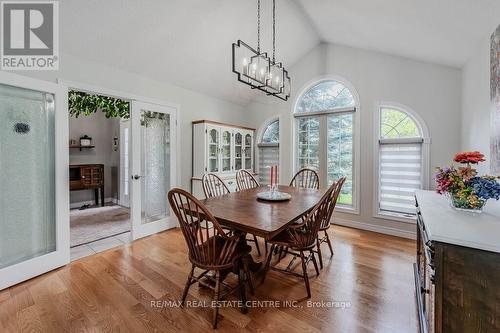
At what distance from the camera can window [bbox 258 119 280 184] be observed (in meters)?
4.88

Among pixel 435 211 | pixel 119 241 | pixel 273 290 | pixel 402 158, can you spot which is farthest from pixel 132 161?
pixel 402 158

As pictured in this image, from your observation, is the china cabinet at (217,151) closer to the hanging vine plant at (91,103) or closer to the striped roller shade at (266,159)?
the striped roller shade at (266,159)

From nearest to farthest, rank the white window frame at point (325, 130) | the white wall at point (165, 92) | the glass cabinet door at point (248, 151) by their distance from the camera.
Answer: the white wall at point (165, 92) < the white window frame at point (325, 130) < the glass cabinet door at point (248, 151)

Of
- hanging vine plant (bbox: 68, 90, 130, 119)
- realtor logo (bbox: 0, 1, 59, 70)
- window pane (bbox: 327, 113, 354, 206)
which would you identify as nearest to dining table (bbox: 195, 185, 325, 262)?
window pane (bbox: 327, 113, 354, 206)

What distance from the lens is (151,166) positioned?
3.63m

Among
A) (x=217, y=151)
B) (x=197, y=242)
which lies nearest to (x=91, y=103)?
(x=217, y=151)

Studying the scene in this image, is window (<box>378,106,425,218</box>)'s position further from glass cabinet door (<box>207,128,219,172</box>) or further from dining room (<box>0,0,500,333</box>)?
glass cabinet door (<box>207,128,219,172</box>)

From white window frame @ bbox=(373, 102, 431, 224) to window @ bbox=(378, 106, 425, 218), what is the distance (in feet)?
0.07

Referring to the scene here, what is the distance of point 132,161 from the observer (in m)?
3.31

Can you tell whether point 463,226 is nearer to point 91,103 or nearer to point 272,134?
point 272,134

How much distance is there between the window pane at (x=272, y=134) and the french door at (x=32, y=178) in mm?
3448

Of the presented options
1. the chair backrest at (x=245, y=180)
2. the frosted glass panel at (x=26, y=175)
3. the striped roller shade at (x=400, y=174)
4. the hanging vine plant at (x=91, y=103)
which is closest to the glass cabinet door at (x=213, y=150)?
the chair backrest at (x=245, y=180)

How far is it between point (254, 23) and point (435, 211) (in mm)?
3136

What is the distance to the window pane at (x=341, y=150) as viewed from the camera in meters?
3.99
